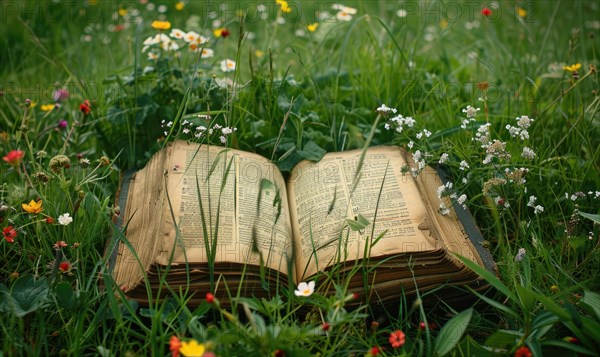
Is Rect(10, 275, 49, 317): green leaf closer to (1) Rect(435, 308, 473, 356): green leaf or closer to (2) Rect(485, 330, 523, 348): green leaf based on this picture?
(1) Rect(435, 308, 473, 356): green leaf

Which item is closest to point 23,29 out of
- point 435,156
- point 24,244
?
point 24,244

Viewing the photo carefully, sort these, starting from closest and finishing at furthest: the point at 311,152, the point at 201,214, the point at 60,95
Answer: the point at 201,214 < the point at 311,152 < the point at 60,95

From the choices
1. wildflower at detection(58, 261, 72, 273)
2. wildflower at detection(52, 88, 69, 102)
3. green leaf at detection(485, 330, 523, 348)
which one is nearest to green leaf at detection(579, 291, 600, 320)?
green leaf at detection(485, 330, 523, 348)

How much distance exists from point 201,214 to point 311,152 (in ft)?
2.19

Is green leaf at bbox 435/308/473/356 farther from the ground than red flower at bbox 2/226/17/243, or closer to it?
closer to it

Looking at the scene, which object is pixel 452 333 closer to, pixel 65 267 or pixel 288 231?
pixel 288 231

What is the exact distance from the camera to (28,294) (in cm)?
149

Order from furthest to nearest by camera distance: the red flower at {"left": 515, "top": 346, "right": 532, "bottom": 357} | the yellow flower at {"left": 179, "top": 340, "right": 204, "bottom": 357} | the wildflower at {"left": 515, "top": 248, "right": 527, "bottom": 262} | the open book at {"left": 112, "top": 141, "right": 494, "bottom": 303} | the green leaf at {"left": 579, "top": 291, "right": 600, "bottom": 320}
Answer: the wildflower at {"left": 515, "top": 248, "right": 527, "bottom": 262}
the open book at {"left": 112, "top": 141, "right": 494, "bottom": 303}
the green leaf at {"left": 579, "top": 291, "right": 600, "bottom": 320}
the red flower at {"left": 515, "top": 346, "right": 532, "bottom": 357}
the yellow flower at {"left": 179, "top": 340, "right": 204, "bottom": 357}

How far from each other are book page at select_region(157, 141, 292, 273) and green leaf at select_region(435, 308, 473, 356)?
419mm

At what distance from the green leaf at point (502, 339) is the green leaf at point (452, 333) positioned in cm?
8

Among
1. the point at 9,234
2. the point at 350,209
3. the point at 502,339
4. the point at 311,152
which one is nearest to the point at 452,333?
the point at 502,339

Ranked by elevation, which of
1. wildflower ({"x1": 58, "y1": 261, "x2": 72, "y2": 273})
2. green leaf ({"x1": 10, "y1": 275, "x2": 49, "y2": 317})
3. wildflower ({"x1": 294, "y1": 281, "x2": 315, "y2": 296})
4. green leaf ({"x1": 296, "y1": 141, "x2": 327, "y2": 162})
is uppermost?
green leaf ({"x1": 296, "y1": 141, "x2": 327, "y2": 162})

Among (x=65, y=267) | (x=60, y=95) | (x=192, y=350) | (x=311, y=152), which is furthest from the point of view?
(x=60, y=95)

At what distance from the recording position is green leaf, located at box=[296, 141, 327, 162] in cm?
199
